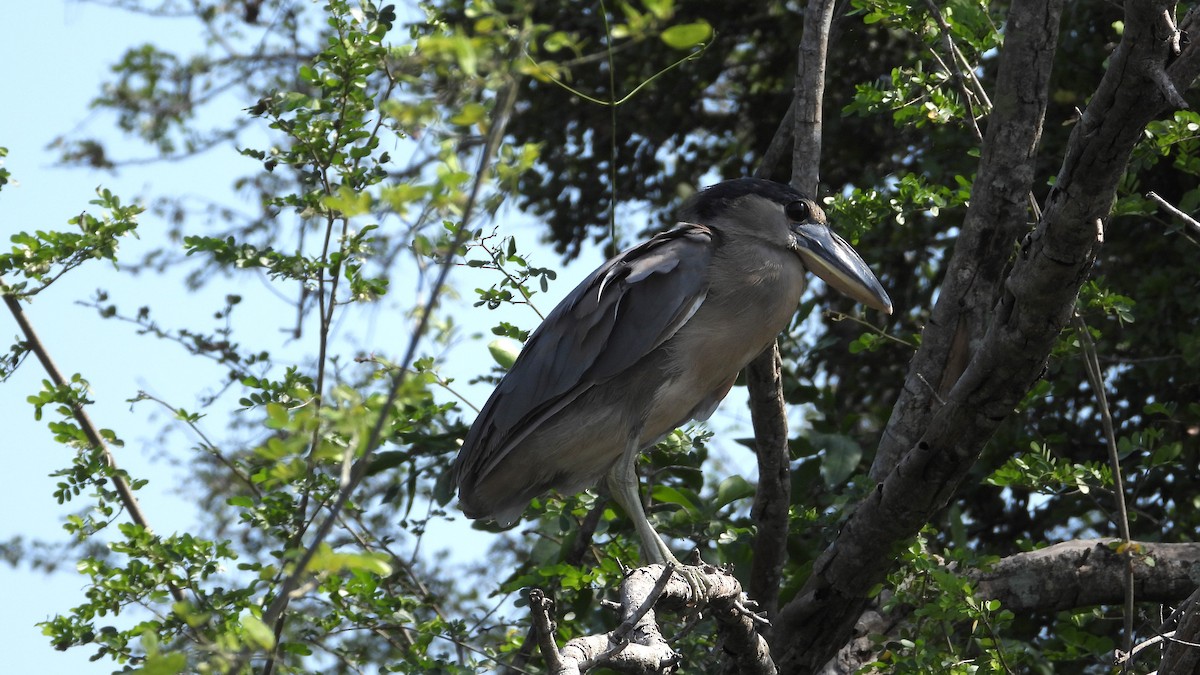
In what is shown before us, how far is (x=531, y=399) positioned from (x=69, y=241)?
1.53 meters

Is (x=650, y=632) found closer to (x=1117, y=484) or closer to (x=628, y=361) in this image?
(x=628, y=361)

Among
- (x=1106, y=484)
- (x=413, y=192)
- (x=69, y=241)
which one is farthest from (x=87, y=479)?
(x=1106, y=484)

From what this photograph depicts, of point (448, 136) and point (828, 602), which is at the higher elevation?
point (828, 602)

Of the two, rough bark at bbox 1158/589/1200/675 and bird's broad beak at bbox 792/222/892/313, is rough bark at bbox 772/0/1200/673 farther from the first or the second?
rough bark at bbox 1158/589/1200/675

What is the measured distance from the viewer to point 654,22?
1.68 meters

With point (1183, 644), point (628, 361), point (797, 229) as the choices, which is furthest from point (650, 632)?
point (797, 229)

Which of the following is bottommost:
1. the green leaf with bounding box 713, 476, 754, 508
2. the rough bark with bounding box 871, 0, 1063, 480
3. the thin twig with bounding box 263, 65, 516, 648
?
the thin twig with bounding box 263, 65, 516, 648

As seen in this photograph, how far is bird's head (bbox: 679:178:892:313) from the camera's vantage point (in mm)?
3980

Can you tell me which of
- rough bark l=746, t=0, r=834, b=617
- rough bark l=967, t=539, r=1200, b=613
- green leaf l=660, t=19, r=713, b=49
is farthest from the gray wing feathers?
green leaf l=660, t=19, r=713, b=49

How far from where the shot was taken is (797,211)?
13.3ft

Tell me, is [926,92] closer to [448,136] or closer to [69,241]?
[448,136]

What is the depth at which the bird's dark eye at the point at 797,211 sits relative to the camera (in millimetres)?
4051

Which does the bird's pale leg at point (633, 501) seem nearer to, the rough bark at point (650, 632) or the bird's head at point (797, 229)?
the rough bark at point (650, 632)

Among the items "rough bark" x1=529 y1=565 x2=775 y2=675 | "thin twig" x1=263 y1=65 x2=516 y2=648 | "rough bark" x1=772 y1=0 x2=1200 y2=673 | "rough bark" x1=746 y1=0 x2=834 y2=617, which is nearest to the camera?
"thin twig" x1=263 y1=65 x2=516 y2=648
